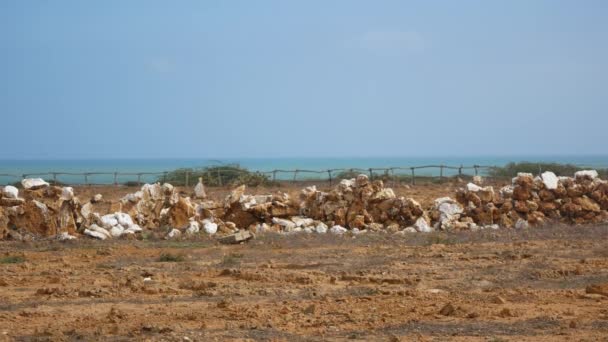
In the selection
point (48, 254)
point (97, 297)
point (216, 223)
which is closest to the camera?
point (97, 297)

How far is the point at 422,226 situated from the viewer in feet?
65.3

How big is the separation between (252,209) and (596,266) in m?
9.65

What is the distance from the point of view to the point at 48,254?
16.2 m

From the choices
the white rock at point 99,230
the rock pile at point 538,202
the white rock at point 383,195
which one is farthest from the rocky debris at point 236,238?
the rock pile at point 538,202

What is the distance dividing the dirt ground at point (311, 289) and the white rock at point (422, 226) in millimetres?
1752

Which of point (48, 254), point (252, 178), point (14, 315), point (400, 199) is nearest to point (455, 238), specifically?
point (400, 199)

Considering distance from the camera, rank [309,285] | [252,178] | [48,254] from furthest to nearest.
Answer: [252,178], [48,254], [309,285]

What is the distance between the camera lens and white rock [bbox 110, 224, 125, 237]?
1923cm

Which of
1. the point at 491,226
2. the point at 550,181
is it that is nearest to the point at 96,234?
the point at 491,226

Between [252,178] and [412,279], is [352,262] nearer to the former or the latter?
[412,279]

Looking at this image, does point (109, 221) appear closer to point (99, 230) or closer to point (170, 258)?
point (99, 230)

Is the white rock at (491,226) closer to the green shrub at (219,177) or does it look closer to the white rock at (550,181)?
the white rock at (550,181)

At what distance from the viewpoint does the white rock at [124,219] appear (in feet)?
64.5

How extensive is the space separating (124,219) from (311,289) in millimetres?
9494
